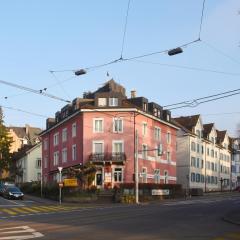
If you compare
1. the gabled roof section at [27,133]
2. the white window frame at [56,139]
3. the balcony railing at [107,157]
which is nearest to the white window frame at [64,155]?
the white window frame at [56,139]

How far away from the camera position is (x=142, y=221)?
26969 millimetres

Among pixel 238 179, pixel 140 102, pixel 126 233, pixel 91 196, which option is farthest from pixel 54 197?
pixel 238 179

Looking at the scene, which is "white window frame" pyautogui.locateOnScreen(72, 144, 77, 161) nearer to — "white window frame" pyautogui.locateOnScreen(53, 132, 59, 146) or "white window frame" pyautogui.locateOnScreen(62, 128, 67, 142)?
"white window frame" pyautogui.locateOnScreen(62, 128, 67, 142)

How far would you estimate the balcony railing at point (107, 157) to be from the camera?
66875 mm

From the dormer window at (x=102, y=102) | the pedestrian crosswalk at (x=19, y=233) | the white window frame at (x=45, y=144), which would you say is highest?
the dormer window at (x=102, y=102)

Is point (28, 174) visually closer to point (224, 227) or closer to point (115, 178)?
point (115, 178)

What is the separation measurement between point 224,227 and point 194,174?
69.9 m

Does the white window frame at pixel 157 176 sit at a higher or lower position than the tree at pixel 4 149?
lower

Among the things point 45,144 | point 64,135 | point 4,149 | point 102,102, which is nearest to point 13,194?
point 102,102

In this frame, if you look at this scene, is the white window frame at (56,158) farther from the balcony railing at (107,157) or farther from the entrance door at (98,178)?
the entrance door at (98,178)

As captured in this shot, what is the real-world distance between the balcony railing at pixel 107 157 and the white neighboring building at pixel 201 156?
713 inches

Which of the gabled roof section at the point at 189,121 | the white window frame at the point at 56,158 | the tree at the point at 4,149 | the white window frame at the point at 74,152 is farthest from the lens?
the tree at the point at 4,149

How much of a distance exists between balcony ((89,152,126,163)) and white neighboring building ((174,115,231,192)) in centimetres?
1813

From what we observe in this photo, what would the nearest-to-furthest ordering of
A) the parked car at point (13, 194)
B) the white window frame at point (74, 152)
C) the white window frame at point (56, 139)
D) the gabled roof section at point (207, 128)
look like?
the parked car at point (13, 194) < the white window frame at point (74, 152) < the white window frame at point (56, 139) < the gabled roof section at point (207, 128)
